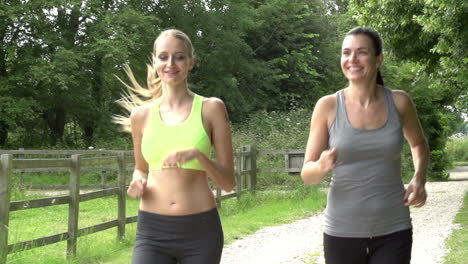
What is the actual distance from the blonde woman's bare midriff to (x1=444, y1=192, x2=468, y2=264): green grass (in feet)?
21.6

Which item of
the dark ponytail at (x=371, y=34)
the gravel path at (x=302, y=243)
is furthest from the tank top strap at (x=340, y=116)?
the gravel path at (x=302, y=243)

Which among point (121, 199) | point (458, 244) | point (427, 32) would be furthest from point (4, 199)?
point (427, 32)

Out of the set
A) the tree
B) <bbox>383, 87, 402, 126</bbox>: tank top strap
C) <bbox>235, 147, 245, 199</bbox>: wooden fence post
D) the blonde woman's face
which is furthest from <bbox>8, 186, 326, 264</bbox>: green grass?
<bbox>383, 87, 402, 126</bbox>: tank top strap

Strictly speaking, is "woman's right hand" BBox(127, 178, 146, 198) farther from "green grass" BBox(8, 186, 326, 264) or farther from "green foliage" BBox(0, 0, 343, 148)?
"green foliage" BBox(0, 0, 343, 148)

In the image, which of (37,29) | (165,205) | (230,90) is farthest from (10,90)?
(165,205)

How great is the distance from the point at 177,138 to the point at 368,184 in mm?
874

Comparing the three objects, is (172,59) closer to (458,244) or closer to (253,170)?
(458,244)

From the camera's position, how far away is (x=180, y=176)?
342 centimetres

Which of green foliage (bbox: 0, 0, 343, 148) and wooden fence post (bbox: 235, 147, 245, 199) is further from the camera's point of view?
green foliage (bbox: 0, 0, 343, 148)

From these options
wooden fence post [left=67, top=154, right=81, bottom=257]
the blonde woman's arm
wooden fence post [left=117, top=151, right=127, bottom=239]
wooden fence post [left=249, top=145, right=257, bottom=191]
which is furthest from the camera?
A: wooden fence post [left=249, top=145, right=257, bottom=191]

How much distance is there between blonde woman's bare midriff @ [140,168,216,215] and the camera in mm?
3395

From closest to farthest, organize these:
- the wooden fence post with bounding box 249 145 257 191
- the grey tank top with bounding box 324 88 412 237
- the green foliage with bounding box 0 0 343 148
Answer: the grey tank top with bounding box 324 88 412 237 → the wooden fence post with bounding box 249 145 257 191 → the green foliage with bounding box 0 0 343 148

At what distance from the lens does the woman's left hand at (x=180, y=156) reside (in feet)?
10.4

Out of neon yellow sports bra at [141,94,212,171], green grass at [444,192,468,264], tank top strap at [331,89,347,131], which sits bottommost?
green grass at [444,192,468,264]
